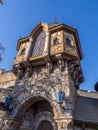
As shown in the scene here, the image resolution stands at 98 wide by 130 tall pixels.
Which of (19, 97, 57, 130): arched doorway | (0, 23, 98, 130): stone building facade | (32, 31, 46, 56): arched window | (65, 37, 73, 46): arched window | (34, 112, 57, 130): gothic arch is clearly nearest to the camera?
(0, 23, 98, 130): stone building facade

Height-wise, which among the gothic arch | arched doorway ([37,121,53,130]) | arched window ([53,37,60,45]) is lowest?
arched doorway ([37,121,53,130])

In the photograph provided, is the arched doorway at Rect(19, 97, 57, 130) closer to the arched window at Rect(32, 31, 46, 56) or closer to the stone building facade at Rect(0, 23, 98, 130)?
the stone building facade at Rect(0, 23, 98, 130)

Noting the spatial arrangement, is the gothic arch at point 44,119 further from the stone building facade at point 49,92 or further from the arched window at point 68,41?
the arched window at point 68,41

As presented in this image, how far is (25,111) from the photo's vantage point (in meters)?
11.1

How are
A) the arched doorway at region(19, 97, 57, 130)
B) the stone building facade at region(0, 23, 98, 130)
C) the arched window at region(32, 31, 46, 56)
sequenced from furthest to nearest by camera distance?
the arched window at region(32, 31, 46, 56) < the arched doorway at region(19, 97, 57, 130) < the stone building facade at region(0, 23, 98, 130)

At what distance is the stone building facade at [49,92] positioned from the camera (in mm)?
9289

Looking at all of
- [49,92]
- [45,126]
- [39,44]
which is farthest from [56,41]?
[45,126]

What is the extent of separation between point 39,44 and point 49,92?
529 cm

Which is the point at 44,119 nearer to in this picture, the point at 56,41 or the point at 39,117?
the point at 39,117

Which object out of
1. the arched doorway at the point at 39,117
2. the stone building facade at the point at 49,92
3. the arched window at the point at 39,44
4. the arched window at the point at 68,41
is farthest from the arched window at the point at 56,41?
the arched doorway at the point at 39,117

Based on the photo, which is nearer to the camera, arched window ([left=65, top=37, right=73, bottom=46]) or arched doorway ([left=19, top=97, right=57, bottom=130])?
arched doorway ([left=19, top=97, right=57, bottom=130])

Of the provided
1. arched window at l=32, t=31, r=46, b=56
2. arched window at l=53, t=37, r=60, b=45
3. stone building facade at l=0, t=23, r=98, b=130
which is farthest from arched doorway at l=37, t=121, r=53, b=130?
arched window at l=53, t=37, r=60, b=45

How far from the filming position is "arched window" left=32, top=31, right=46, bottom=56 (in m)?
13.0

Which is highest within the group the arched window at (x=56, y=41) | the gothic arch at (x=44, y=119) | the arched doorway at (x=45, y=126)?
the arched window at (x=56, y=41)
